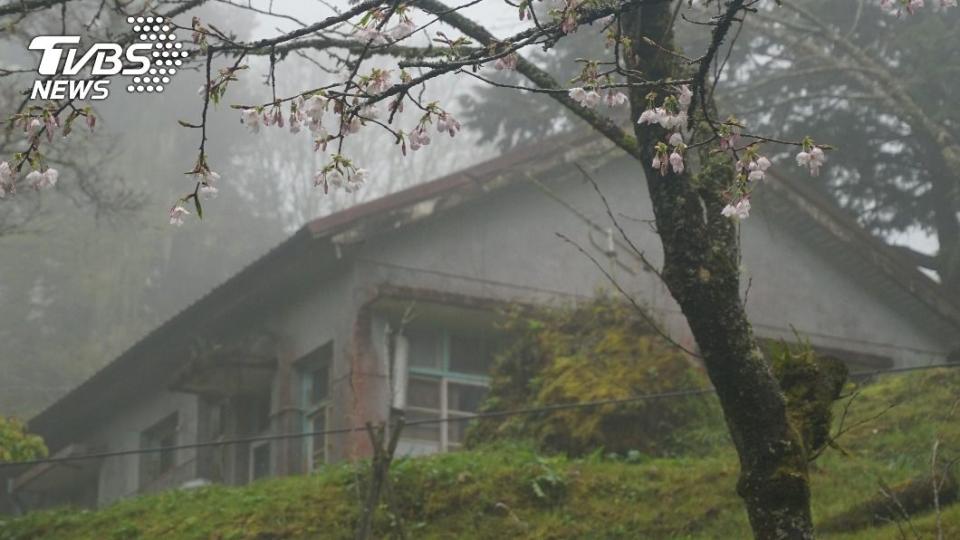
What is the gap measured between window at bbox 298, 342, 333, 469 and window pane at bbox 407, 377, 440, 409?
113 centimetres

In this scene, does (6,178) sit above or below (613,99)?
below

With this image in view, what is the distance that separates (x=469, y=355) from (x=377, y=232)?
253 cm

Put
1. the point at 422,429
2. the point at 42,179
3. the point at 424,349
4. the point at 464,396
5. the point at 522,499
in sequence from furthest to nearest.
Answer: the point at 464,396
the point at 424,349
the point at 422,429
the point at 522,499
the point at 42,179

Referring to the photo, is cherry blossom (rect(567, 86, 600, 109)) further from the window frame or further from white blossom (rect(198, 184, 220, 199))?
the window frame

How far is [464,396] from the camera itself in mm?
18406

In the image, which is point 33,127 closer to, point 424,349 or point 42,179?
point 42,179

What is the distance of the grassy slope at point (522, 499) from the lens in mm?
11383

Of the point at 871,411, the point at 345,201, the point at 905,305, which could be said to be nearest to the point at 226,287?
the point at 871,411

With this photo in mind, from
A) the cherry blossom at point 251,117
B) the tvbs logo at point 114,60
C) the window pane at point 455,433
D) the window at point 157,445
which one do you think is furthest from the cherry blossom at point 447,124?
the window at point 157,445

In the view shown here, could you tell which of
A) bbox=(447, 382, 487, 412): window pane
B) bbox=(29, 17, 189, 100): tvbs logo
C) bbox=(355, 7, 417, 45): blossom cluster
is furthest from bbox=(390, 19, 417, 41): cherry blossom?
bbox=(447, 382, 487, 412): window pane

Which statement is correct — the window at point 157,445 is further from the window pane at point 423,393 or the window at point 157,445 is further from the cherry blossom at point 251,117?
the cherry blossom at point 251,117

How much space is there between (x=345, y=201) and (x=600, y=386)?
23.4m

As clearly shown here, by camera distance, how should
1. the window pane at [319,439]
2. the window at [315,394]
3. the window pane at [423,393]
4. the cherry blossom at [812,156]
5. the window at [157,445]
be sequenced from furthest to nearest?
the window at [157,445], the window at [315,394], the window pane at [423,393], the window pane at [319,439], the cherry blossom at [812,156]

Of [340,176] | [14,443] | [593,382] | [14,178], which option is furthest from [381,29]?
[14,443]
